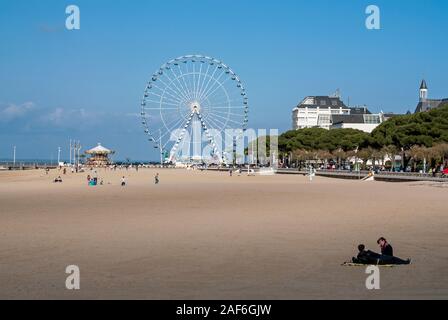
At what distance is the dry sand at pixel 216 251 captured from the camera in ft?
29.2

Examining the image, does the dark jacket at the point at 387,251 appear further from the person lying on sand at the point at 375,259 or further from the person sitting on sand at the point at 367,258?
the person sitting on sand at the point at 367,258

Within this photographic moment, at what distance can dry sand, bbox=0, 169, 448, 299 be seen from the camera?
891cm

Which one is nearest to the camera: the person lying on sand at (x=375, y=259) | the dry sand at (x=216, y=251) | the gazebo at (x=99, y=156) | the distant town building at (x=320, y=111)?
the dry sand at (x=216, y=251)

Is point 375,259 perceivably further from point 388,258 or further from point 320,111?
point 320,111

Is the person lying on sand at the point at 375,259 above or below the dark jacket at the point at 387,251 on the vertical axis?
below

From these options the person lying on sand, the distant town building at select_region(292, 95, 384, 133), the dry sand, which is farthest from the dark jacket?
the distant town building at select_region(292, 95, 384, 133)

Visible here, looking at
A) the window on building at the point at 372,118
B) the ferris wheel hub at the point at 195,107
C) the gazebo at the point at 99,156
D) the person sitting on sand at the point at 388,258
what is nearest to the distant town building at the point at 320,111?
the window on building at the point at 372,118

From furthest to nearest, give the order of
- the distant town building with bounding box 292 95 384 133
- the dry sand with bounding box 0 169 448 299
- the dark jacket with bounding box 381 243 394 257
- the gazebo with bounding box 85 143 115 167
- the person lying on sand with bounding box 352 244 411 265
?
the distant town building with bounding box 292 95 384 133 < the gazebo with bounding box 85 143 115 167 < the dark jacket with bounding box 381 243 394 257 < the person lying on sand with bounding box 352 244 411 265 < the dry sand with bounding box 0 169 448 299

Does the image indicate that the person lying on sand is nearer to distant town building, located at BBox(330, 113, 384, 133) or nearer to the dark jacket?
the dark jacket

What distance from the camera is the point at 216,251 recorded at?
1232 centimetres

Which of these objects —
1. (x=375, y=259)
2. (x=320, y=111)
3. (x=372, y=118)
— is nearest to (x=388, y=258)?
(x=375, y=259)

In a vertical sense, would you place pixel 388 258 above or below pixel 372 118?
below

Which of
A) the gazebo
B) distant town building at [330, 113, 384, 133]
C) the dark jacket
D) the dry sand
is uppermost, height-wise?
distant town building at [330, 113, 384, 133]
